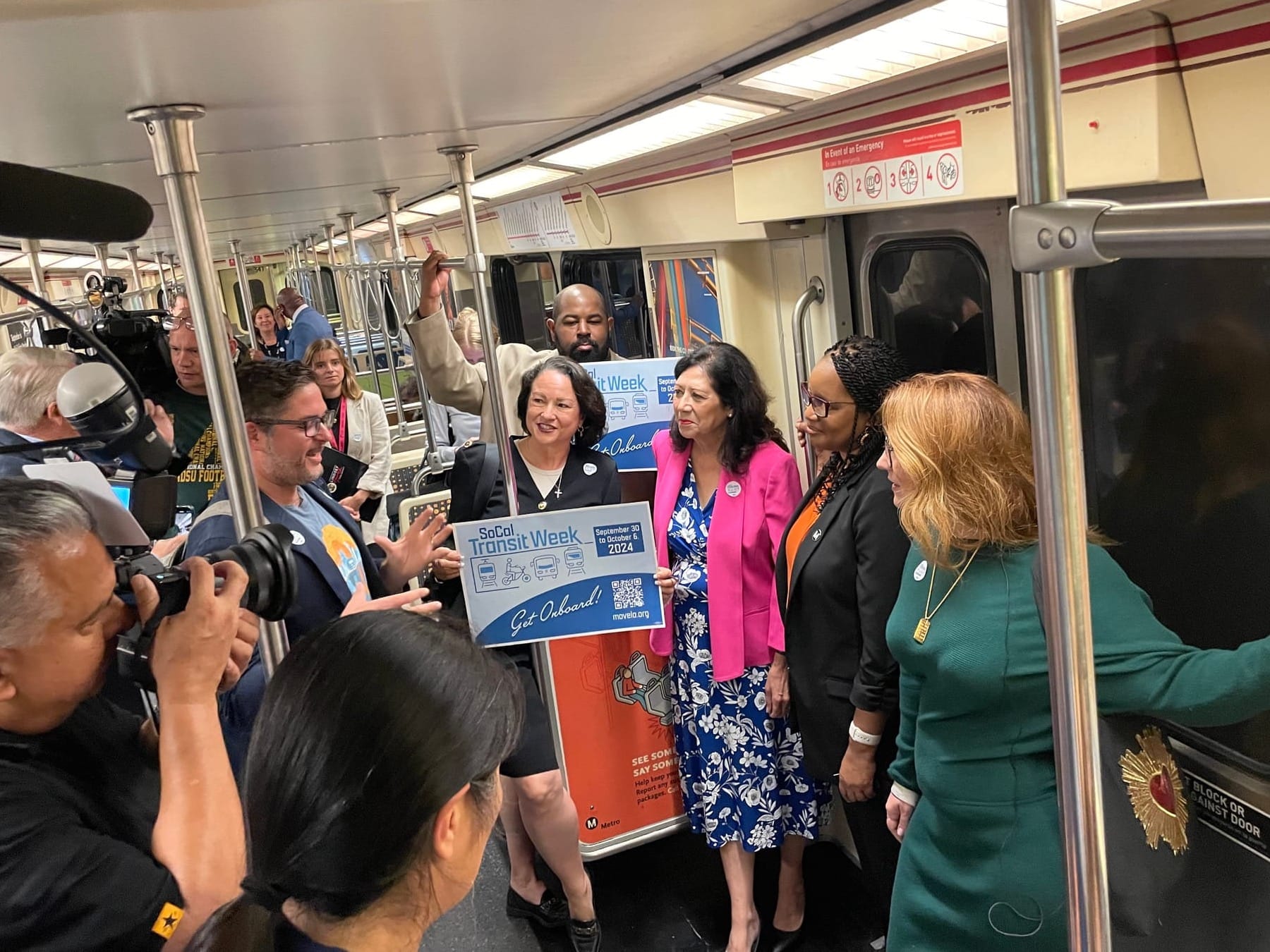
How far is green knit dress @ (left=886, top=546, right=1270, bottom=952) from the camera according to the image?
5.64ft

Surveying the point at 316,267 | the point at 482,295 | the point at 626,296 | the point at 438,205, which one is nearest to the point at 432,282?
the point at 482,295

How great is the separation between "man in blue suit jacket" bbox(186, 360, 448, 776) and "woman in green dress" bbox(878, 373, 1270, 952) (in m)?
1.09

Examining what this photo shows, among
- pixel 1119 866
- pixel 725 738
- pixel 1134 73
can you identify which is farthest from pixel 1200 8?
pixel 725 738

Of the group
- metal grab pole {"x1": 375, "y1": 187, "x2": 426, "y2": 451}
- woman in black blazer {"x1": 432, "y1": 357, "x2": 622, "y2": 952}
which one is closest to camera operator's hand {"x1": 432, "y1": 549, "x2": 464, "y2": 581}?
woman in black blazer {"x1": 432, "y1": 357, "x2": 622, "y2": 952}

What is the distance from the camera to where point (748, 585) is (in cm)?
305

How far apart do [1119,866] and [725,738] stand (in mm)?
1397

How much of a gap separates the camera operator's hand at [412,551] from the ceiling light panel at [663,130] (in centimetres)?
132

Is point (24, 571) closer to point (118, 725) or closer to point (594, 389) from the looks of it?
point (118, 725)

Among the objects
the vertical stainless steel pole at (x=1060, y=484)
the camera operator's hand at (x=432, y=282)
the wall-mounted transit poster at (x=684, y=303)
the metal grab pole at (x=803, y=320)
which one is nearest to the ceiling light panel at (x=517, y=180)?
the wall-mounted transit poster at (x=684, y=303)

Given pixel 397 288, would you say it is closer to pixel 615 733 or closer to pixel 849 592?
A: pixel 615 733

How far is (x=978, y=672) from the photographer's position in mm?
1901

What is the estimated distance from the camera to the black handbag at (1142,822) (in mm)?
1961

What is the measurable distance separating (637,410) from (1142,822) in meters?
2.14

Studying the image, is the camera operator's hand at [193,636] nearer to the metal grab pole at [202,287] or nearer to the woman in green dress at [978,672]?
the metal grab pole at [202,287]
